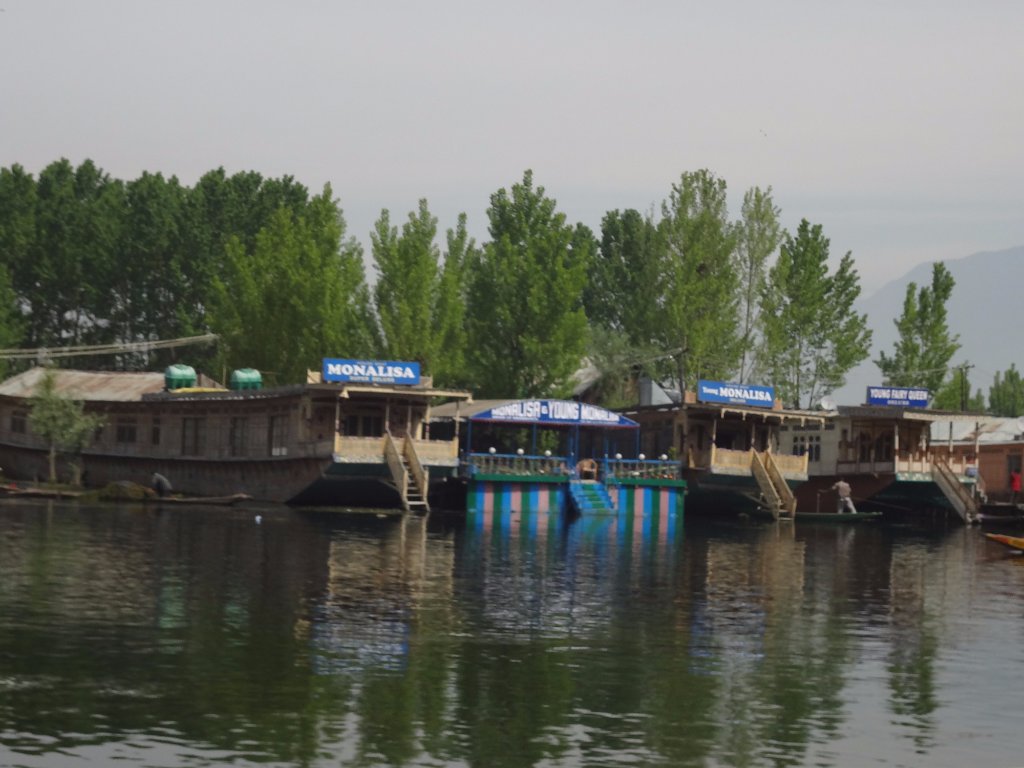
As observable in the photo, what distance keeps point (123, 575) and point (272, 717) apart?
18317 millimetres

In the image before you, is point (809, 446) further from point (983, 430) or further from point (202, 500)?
point (202, 500)

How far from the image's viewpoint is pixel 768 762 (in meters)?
22.3

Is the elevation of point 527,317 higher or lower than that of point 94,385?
higher

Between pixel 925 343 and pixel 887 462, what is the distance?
23.3 m

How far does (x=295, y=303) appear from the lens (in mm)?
91750

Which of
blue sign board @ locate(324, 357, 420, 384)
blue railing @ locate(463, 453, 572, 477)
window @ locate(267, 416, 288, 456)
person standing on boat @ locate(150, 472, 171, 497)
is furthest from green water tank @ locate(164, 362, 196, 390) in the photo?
blue railing @ locate(463, 453, 572, 477)

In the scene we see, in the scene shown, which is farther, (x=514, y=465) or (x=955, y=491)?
(x=955, y=491)

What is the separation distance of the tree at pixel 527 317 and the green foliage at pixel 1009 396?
8410 cm

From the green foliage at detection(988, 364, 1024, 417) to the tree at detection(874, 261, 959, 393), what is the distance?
60.0 metres

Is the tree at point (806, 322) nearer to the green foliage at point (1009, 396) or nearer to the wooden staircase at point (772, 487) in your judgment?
the wooden staircase at point (772, 487)

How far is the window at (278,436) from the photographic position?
2985 inches

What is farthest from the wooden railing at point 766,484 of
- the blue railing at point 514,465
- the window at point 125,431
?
the window at point 125,431

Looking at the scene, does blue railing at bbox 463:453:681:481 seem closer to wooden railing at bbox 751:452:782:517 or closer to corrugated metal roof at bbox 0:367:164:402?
wooden railing at bbox 751:452:782:517

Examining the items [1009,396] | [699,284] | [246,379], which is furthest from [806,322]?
[1009,396]
